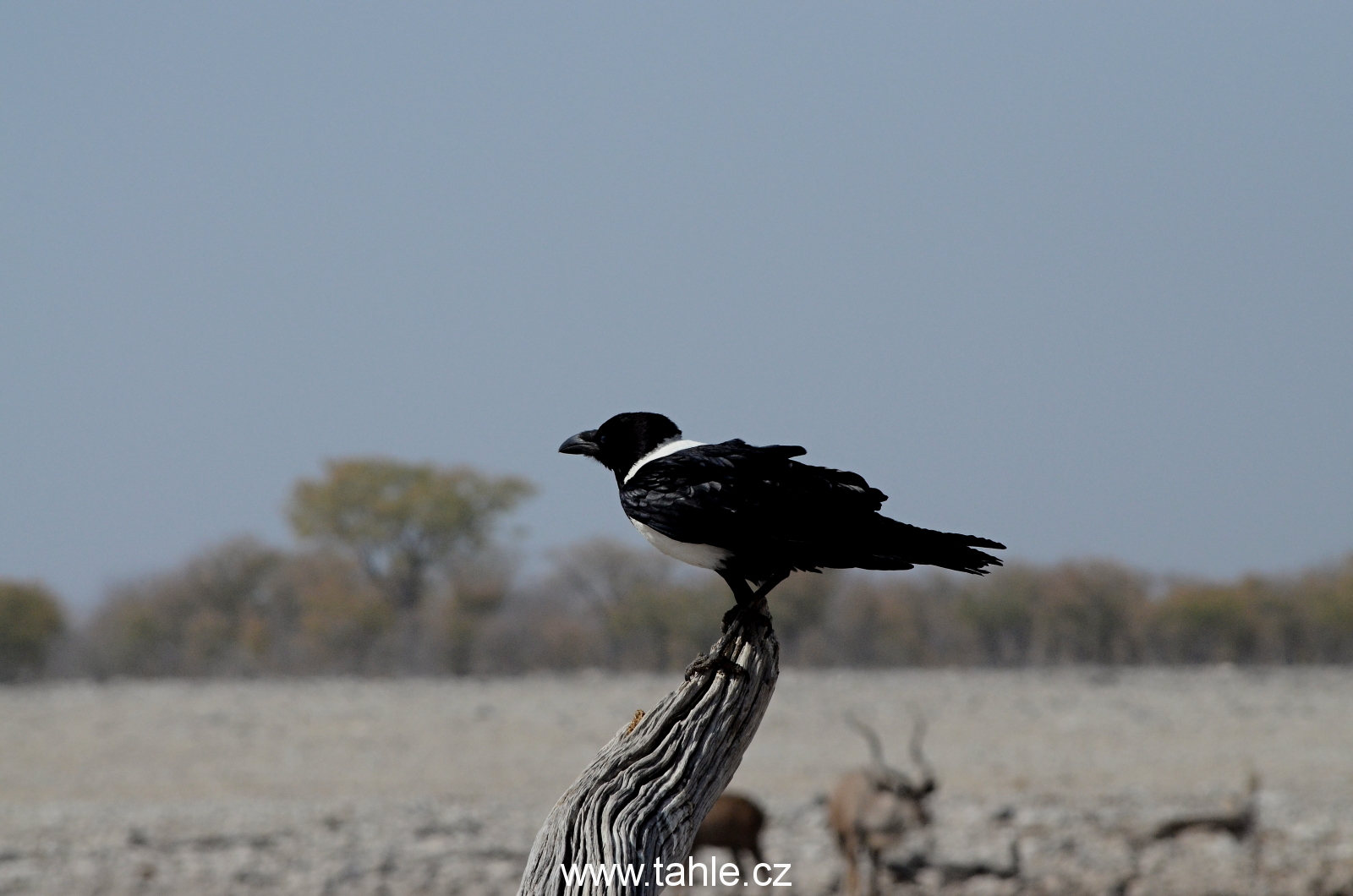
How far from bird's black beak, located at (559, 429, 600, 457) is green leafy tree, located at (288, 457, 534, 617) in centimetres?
3528

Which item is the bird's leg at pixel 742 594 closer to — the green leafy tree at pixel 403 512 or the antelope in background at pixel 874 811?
the antelope in background at pixel 874 811

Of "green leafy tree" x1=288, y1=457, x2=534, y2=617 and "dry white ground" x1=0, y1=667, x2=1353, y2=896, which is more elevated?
"green leafy tree" x1=288, y1=457, x2=534, y2=617

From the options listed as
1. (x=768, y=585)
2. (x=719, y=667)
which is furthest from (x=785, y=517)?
(x=719, y=667)

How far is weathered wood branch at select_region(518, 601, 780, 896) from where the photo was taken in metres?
3.73

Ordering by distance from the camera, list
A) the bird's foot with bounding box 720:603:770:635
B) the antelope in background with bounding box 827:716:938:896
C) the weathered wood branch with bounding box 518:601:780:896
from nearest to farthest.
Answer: the weathered wood branch with bounding box 518:601:780:896, the bird's foot with bounding box 720:603:770:635, the antelope in background with bounding box 827:716:938:896

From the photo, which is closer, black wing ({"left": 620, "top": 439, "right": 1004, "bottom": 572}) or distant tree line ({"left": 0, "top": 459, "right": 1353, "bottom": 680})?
black wing ({"left": 620, "top": 439, "right": 1004, "bottom": 572})

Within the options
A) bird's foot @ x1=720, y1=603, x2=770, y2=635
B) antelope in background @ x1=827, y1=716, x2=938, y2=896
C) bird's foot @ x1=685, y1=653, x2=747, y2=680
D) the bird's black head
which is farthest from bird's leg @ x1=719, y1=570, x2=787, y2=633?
antelope in background @ x1=827, y1=716, x2=938, y2=896

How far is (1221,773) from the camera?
66.3 feet


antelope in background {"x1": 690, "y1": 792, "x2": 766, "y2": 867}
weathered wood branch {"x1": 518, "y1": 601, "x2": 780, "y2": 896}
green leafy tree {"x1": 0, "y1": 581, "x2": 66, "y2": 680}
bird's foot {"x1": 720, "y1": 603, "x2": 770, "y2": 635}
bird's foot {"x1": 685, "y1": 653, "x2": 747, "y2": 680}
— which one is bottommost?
antelope in background {"x1": 690, "y1": 792, "x2": 766, "y2": 867}

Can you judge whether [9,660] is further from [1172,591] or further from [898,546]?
[898,546]

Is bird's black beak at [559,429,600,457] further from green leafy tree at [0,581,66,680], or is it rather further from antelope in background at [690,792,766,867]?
green leafy tree at [0,581,66,680]

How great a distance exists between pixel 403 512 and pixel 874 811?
1189 inches

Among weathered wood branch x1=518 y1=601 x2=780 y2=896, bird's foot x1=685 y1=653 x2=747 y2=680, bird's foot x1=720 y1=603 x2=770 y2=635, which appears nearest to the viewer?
weathered wood branch x1=518 y1=601 x2=780 y2=896

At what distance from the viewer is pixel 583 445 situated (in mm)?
4852
